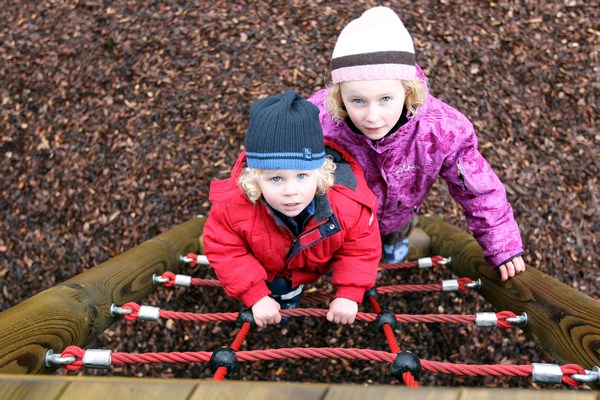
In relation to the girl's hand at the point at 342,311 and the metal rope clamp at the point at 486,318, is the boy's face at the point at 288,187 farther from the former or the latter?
the metal rope clamp at the point at 486,318

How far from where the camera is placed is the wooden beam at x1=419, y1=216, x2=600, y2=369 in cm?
119

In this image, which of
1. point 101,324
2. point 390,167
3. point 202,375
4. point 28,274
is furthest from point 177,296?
point 390,167

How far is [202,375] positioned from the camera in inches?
91.4

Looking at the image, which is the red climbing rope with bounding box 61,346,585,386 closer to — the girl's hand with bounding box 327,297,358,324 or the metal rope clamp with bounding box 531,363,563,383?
the metal rope clamp with bounding box 531,363,563,383

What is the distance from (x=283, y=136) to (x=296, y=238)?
350 mm

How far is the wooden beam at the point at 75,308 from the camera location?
3.51 ft

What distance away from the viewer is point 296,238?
4.84ft

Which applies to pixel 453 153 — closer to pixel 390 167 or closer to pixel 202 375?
pixel 390 167

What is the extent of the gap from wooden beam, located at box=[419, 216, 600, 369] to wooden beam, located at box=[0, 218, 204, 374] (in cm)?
110

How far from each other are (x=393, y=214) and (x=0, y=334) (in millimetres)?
1258

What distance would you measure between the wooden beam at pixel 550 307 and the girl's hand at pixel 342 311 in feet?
1.51

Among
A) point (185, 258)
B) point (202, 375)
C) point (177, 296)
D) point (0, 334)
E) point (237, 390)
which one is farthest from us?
point (177, 296)

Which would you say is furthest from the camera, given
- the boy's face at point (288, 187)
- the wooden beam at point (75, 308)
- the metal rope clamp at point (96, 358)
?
the boy's face at point (288, 187)

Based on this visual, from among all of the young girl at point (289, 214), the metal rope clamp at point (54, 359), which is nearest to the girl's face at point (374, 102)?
the young girl at point (289, 214)
